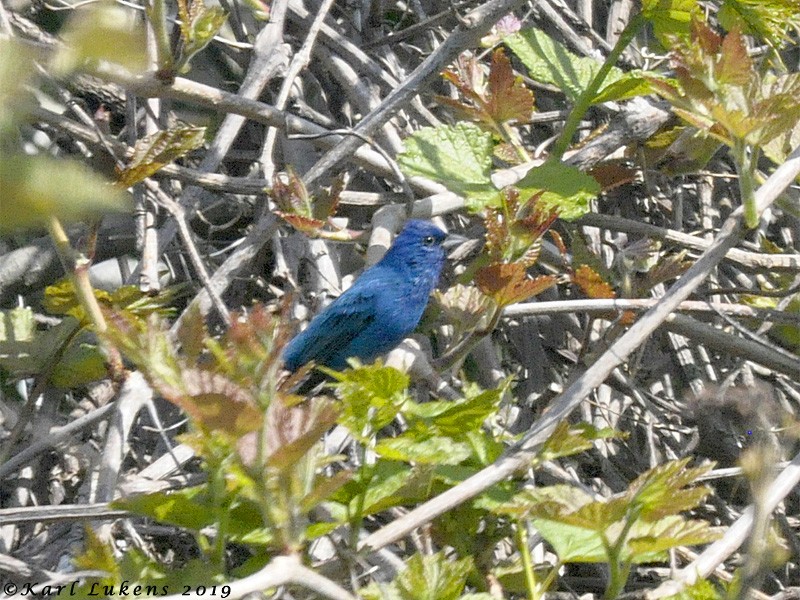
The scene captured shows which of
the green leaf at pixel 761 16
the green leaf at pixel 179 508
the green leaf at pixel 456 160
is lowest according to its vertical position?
the green leaf at pixel 179 508

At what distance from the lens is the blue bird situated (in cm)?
351

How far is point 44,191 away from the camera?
1.74 feet

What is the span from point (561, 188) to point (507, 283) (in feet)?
1.72

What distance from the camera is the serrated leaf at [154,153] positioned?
235 centimetres

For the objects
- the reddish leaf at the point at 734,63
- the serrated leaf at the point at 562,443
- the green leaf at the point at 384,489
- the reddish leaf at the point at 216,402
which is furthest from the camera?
the reddish leaf at the point at 734,63

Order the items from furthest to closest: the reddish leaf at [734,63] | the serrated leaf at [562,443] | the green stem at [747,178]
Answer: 1. the green stem at [747,178]
2. the reddish leaf at [734,63]
3. the serrated leaf at [562,443]

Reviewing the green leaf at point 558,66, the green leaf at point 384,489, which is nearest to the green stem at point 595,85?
the green leaf at point 558,66

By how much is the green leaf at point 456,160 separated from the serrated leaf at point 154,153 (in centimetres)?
60

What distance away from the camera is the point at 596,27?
3768 mm

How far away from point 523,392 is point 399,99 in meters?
0.94

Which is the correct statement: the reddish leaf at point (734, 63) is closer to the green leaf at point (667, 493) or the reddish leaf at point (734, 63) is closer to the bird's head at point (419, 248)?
the green leaf at point (667, 493)

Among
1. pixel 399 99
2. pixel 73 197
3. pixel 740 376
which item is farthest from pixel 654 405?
pixel 73 197

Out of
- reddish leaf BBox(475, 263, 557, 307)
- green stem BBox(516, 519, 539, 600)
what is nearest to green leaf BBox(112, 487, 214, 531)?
green stem BBox(516, 519, 539, 600)

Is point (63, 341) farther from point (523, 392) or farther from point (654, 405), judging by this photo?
point (654, 405)
